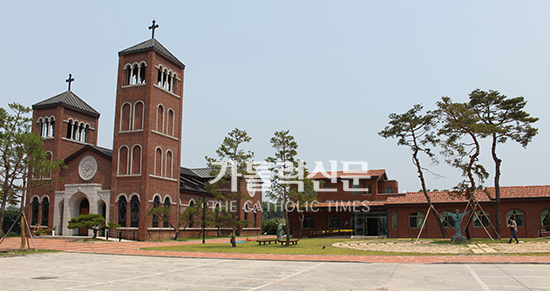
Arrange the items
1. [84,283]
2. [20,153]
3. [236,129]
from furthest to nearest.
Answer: [236,129] → [20,153] → [84,283]

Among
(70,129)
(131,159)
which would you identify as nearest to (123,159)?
(131,159)

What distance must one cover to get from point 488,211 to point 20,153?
35068 mm

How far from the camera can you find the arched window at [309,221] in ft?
148

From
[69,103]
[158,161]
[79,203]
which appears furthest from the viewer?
[69,103]

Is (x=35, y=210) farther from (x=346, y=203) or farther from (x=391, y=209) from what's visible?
(x=391, y=209)

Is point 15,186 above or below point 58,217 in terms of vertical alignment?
above

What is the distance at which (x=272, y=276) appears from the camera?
12398mm

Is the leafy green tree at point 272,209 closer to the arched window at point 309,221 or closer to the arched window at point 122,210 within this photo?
the arched window at point 309,221

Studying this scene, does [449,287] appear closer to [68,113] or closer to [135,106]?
[135,106]

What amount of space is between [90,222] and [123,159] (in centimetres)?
661

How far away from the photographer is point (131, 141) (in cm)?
3653

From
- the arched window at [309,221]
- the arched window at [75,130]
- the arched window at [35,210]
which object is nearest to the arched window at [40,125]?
the arched window at [75,130]

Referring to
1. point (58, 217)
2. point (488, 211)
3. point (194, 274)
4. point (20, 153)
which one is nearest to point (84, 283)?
point (194, 274)

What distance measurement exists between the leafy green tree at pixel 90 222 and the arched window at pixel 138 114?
838 centimetres
